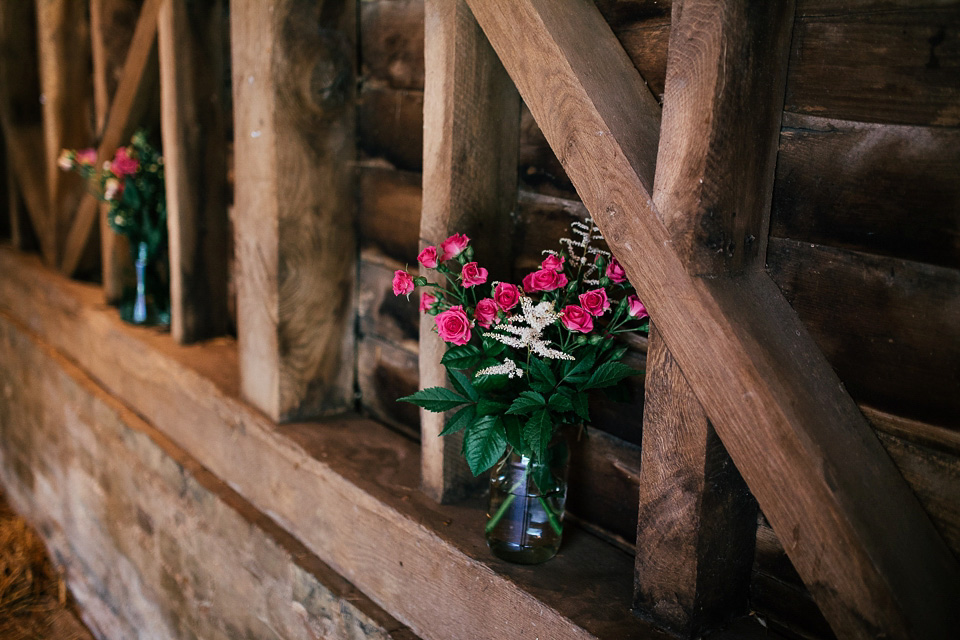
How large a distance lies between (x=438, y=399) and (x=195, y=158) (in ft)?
4.68

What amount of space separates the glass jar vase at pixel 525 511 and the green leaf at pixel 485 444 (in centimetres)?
9

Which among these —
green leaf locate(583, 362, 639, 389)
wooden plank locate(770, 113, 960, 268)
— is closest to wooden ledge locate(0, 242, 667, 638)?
green leaf locate(583, 362, 639, 389)

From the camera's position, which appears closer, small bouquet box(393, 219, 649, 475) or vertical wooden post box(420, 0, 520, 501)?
small bouquet box(393, 219, 649, 475)

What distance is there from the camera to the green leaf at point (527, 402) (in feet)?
4.22

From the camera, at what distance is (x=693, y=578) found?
118 cm

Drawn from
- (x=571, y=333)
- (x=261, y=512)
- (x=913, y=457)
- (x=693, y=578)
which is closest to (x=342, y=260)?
(x=261, y=512)

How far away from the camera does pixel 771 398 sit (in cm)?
102

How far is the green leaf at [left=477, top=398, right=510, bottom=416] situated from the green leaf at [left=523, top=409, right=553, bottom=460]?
0.06 metres

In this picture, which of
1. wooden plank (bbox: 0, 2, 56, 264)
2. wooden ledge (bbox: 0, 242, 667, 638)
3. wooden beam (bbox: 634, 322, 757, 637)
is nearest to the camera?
wooden beam (bbox: 634, 322, 757, 637)

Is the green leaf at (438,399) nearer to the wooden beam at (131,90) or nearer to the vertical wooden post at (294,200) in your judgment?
the vertical wooden post at (294,200)

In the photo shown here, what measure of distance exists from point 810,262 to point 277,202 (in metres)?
1.20

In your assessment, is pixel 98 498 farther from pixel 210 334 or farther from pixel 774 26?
pixel 774 26

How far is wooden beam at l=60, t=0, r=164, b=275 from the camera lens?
2457 mm

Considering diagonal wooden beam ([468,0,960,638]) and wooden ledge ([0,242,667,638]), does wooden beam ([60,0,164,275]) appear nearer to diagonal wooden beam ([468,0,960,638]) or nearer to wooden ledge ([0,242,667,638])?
wooden ledge ([0,242,667,638])
